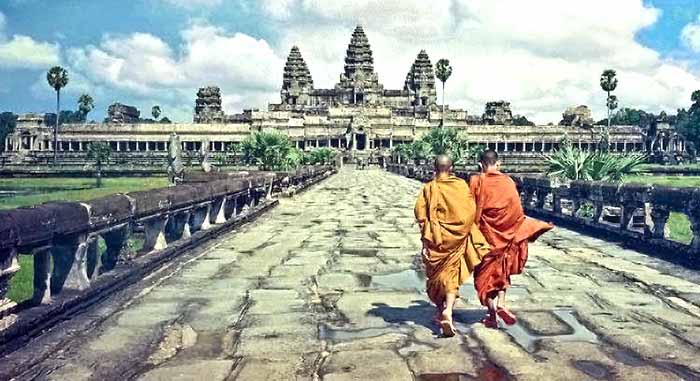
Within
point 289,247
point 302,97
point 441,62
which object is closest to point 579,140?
point 441,62

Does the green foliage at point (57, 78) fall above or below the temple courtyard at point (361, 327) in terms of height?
above

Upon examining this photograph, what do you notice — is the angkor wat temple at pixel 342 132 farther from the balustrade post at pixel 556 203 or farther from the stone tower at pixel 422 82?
the balustrade post at pixel 556 203

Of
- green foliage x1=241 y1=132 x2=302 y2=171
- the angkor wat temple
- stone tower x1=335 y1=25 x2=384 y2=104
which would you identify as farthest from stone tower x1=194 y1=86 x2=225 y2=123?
green foliage x1=241 y1=132 x2=302 y2=171

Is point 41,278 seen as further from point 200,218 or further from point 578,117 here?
point 578,117

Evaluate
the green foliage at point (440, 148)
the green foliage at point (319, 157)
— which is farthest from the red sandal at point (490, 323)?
the green foliage at point (319, 157)

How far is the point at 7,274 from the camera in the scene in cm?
453

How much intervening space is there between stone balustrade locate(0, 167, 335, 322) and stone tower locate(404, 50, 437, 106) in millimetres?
121898

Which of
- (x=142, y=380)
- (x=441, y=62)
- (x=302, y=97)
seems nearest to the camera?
(x=142, y=380)

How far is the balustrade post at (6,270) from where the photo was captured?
447 centimetres

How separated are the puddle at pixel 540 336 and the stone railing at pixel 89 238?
11.2ft

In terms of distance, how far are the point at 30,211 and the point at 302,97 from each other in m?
123

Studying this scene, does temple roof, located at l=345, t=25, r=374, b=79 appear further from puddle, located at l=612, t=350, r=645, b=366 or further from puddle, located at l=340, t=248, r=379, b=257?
puddle, located at l=612, t=350, r=645, b=366

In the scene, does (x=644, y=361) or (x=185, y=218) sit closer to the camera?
(x=644, y=361)

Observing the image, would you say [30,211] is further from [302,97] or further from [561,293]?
[302,97]
